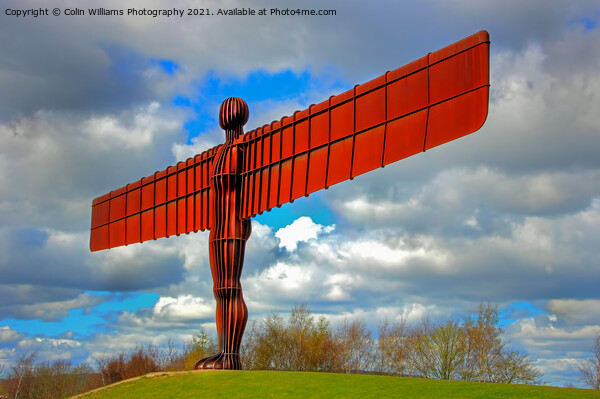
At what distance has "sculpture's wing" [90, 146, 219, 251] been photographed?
2136 cm

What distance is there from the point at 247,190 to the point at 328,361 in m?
19.1

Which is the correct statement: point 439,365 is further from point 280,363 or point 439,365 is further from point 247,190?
point 247,190

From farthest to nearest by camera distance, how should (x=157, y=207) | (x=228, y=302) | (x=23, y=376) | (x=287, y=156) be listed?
(x=23, y=376)
(x=157, y=207)
(x=228, y=302)
(x=287, y=156)

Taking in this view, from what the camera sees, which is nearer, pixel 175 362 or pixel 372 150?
pixel 372 150

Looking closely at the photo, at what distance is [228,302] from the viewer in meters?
18.9

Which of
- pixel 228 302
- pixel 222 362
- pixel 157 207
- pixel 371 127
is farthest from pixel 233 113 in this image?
pixel 222 362

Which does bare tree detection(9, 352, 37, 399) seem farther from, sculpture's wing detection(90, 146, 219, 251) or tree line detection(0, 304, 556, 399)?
sculpture's wing detection(90, 146, 219, 251)

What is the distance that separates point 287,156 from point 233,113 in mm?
3197

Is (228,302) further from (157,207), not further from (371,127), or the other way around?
(371,127)

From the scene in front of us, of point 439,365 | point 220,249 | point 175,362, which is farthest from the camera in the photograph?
point 175,362

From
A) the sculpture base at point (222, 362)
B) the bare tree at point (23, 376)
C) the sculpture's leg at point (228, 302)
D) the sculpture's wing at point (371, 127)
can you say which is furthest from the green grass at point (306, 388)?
the bare tree at point (23, 376)

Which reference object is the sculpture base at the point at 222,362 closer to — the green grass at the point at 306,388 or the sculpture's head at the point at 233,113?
the green grass at the point at 306,388

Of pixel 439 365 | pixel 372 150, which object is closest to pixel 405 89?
pixel 372 150

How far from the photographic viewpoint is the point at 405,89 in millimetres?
15500
